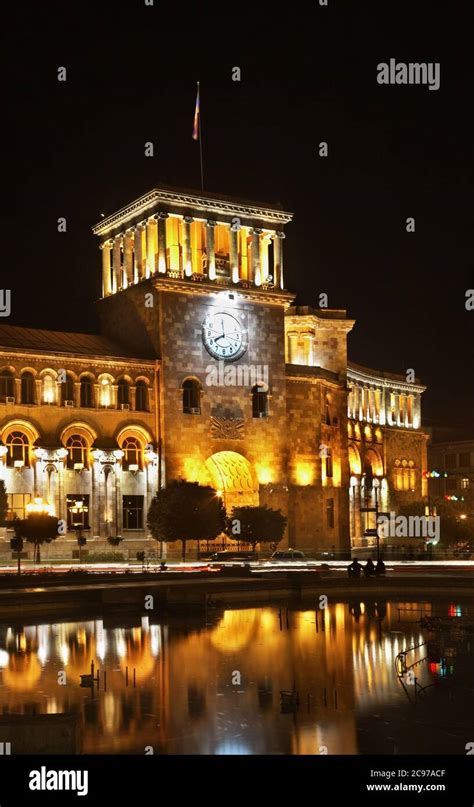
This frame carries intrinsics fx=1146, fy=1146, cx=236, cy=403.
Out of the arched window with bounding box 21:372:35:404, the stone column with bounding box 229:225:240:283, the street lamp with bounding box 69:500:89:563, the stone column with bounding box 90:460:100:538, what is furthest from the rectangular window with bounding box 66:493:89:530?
the stone column with bounding box 229:225:240:283

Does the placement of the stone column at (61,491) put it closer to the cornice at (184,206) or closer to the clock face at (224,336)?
the clock face at (224,336)

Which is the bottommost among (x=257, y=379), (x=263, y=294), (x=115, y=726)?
(x=115, y=726)

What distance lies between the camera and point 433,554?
62219 millimetres

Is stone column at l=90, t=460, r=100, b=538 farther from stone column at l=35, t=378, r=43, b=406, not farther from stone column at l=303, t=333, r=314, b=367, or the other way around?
stone column at l=303, t=333, r=314, b=367

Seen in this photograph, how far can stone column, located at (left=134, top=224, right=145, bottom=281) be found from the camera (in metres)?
67.2

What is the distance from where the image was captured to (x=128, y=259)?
227 feet

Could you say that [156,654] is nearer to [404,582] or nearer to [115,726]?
[115,726]

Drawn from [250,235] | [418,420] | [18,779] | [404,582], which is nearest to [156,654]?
[18,779]

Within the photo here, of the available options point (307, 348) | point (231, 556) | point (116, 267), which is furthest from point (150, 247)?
point (231, 556)

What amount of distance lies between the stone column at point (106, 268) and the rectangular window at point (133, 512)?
49.6 feet

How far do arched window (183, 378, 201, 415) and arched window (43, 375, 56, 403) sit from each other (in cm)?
832

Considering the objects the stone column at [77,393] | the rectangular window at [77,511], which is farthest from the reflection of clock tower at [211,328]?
the rectangular window at [77,511]

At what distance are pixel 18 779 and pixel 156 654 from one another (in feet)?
40.9

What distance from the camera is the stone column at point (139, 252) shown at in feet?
221
